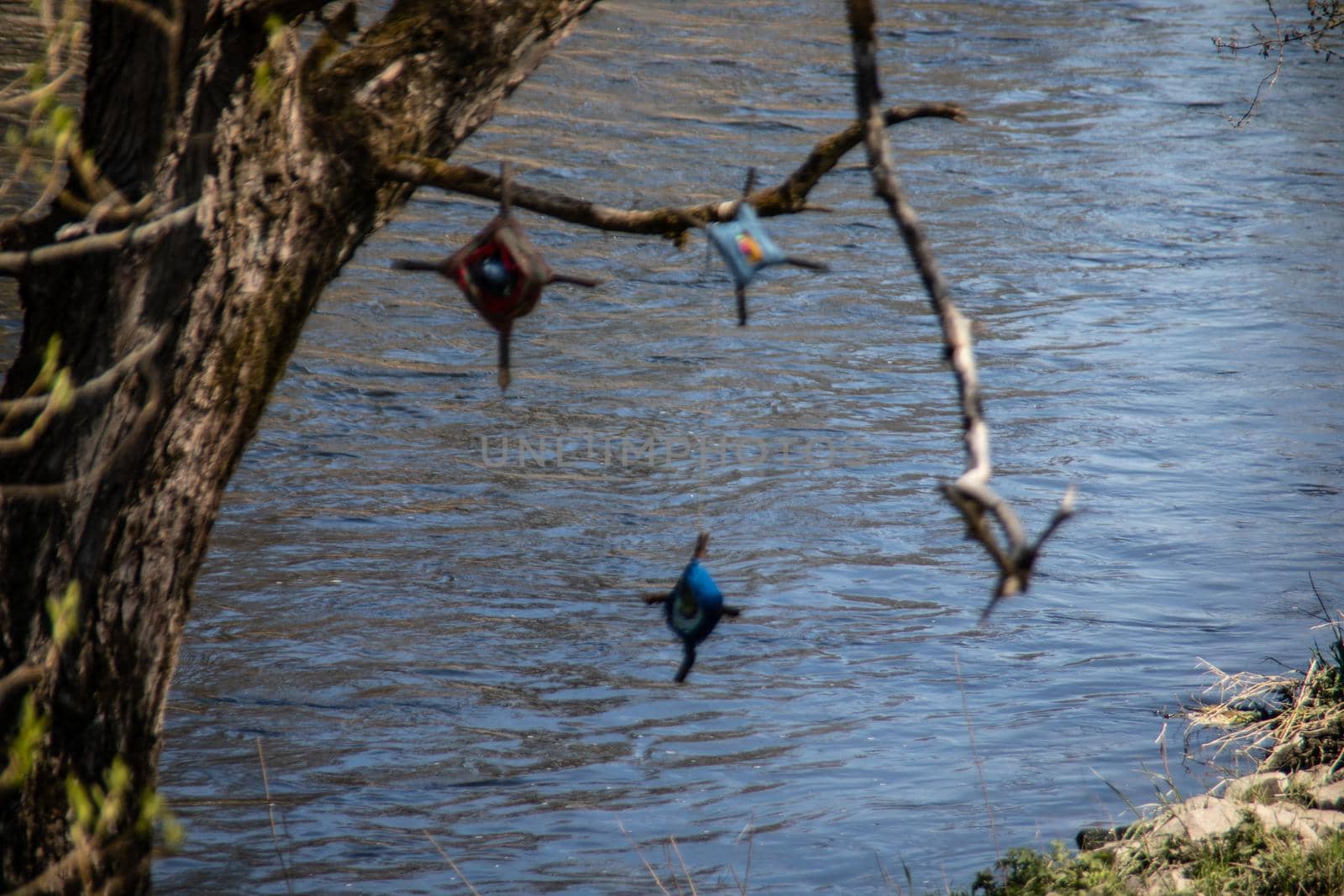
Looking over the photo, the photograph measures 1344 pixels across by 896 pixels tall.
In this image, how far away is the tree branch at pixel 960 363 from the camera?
152 centimetres

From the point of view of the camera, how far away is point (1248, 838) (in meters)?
5.18

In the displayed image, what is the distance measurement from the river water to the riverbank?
0.43 m

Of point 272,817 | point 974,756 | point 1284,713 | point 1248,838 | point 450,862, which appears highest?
point 1248,838

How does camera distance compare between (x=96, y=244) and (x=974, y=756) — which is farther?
(x=974, y=756)

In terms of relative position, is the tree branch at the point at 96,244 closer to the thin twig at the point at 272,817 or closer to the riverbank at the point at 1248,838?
the thin twig at the point at 272,817

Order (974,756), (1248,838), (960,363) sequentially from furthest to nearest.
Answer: (974,756) → (1248,838) → (960,363)

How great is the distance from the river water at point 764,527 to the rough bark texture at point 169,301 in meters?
2.65

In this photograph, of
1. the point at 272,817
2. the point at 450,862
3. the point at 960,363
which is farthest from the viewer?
the point at 272,817

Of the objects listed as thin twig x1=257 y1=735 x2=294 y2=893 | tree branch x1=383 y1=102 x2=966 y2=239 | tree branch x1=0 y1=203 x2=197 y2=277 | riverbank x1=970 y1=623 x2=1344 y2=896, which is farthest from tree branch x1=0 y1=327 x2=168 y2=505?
riverbank x1=970 y1=623 x2=1344 y2=896

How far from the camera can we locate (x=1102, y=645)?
7.79m

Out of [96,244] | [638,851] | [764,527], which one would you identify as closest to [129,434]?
[96,244]

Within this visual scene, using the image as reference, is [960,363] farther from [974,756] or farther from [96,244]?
[974,756]

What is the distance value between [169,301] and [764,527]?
6335 mm

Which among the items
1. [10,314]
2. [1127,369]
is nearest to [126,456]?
[10,314]
